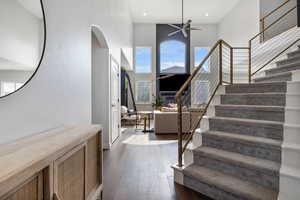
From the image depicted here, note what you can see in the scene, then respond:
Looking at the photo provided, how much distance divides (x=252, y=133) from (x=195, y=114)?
3.46 m

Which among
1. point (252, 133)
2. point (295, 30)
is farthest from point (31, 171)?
point (295, 30)

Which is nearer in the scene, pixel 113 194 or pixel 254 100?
pixel 113 194

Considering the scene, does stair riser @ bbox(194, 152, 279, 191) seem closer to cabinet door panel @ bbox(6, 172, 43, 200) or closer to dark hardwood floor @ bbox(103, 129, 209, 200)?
dark hardwood floor @ bbox(103, 129, 209, 200)

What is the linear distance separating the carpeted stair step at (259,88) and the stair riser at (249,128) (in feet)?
3.15

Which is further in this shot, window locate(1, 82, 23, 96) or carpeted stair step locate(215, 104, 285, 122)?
carpeted stair step locate(215, 104, 285, 122)

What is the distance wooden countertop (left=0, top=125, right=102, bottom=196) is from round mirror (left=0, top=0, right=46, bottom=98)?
348 millimetres

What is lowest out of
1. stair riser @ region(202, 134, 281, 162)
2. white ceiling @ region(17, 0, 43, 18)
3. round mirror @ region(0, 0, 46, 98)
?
stair riser @ region(202, 134, 281, 162)

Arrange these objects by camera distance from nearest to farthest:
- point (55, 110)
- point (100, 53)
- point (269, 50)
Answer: point (55, 110), point (100, 53), point (269, 50)

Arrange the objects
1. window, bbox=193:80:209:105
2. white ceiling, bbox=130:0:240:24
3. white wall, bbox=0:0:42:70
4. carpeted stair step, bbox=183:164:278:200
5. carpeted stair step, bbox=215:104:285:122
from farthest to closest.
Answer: window, bbox=193:80:209:105
white ceiling, bbox=130:0:240:24
carpeted stair step, bbox=215:104:285:122
carpeted stair step, bbox=183:164:278:200
white wall, bbox=0:0:42:70

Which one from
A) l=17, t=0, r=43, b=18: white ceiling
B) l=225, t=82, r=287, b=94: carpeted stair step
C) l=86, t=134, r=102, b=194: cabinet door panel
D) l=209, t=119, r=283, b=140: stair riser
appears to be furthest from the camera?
l=225, t=82, r=287, b=94: carpeted stair step

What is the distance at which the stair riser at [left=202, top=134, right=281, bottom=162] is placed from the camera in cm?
200

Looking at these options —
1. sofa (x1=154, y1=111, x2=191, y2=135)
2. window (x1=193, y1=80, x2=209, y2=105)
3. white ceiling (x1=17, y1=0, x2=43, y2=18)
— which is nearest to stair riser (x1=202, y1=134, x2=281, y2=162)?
white ceiling (x1=17, y1=0, x2=43, y2=18)

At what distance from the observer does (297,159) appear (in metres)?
1.75

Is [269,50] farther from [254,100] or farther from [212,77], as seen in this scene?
[212,77]
